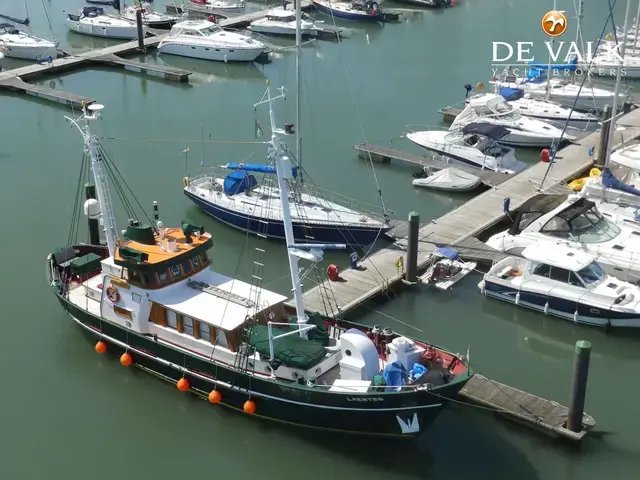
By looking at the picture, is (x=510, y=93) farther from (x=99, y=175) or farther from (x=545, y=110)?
(x=99, y=175)

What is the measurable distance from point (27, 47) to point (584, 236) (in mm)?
44252

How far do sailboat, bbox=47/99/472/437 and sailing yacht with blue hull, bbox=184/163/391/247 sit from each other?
282 inches

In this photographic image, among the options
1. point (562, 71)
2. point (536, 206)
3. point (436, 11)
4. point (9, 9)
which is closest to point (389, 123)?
point (562, 71)

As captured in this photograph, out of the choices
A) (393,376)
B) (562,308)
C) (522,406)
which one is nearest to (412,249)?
(562,308)

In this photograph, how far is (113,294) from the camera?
25.2m

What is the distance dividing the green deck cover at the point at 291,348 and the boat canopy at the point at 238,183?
1247 centimetres

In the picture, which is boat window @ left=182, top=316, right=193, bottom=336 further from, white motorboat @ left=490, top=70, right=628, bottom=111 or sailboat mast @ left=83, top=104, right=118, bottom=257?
white motorboat @ left=490, top=70, right=628, bottom=111

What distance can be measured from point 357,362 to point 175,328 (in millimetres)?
5746

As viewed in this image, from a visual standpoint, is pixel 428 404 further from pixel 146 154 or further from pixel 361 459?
pixel 146 154

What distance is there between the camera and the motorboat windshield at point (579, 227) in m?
29.7

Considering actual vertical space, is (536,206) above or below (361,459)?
above

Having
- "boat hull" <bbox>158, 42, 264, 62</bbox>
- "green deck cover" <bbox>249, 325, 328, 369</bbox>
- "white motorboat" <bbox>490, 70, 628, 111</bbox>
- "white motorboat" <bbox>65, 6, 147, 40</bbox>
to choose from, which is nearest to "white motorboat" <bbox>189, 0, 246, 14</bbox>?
"white motorboat" <bbox>65, 6, 147, 40</bbox>

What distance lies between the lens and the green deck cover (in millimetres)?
21938

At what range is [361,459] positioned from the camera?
71.8 ft
